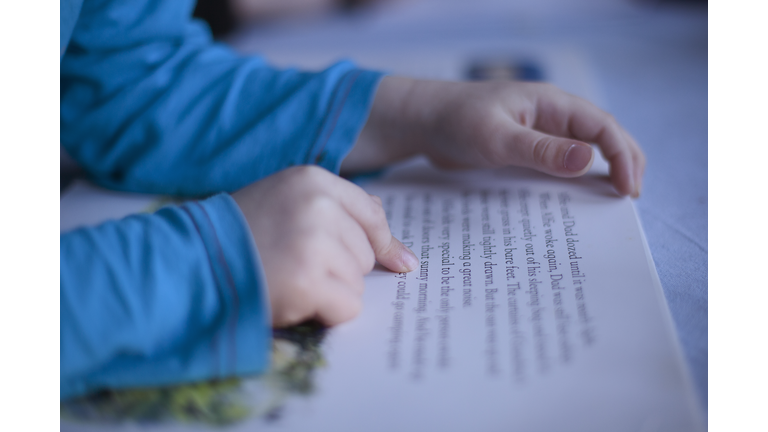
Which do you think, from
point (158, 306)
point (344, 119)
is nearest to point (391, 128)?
point (344, 119)

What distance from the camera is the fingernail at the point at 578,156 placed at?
1.37 ft

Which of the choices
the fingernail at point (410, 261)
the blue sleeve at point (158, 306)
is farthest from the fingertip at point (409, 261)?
the blue sleeve at point (158, 306)

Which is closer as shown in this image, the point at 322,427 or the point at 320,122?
the point at 322,427

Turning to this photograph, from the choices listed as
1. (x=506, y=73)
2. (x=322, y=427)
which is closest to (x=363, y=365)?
(x=322, y=427)

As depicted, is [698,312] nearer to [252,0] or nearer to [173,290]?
[173,290]

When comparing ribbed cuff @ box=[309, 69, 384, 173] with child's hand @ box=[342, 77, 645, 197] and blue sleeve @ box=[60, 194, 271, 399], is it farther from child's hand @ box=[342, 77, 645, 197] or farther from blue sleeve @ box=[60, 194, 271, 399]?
blue sleeve @ box=[60, 194, 271, 399]

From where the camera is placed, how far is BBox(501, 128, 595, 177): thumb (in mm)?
418

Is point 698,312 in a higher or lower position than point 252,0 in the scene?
lower

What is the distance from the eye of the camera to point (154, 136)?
19.1 inches

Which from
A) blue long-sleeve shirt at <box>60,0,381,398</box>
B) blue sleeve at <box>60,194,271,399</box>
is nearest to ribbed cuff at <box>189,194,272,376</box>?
blue sleeve at <box>60,194,271,399</box>

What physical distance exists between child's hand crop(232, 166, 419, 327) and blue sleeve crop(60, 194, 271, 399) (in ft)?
0.06

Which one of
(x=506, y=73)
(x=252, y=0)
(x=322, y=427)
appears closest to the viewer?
(x=322, y=427)

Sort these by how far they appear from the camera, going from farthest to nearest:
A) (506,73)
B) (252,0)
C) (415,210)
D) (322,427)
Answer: (252,0) → (506,73) → (415,210) → (322,427)

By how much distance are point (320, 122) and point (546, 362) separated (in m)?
0.28
